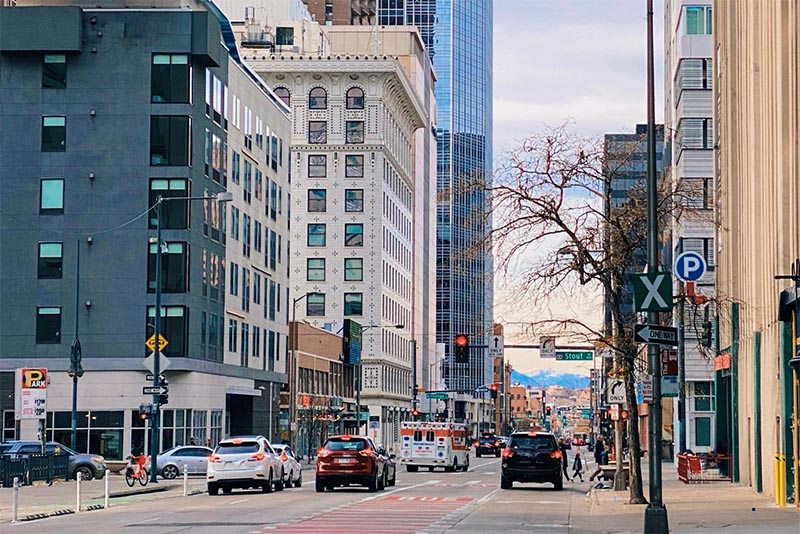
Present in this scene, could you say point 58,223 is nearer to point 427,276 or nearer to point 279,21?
point 279,21

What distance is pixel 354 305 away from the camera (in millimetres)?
116250

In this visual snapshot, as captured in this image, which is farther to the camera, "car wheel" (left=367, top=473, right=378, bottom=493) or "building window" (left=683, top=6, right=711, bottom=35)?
"building window" (left=683, top=6, right=711, bottom=35)

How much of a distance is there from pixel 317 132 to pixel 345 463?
80.1 meters

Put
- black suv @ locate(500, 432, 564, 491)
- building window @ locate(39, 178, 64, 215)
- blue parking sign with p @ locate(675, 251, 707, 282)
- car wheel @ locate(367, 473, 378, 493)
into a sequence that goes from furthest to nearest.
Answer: building window @ locate(39, 178, 64, 215), black suv @ locate(500, 432, 564, 491), car wheel @ locate(367, 473, 378, 493), blue parking sign with p @ locate(675, 251, 707, 282)

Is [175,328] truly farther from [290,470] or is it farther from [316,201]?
[316,201]

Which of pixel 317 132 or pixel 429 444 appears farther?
pixel 317 132

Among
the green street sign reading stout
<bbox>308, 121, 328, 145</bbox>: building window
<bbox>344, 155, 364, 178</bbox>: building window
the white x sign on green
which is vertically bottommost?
the green street sign reading stout

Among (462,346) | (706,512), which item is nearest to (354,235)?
(462,346)

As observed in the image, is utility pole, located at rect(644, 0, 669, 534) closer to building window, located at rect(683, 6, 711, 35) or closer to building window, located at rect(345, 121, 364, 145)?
building window, located at rect(683, 6, 711, 35)

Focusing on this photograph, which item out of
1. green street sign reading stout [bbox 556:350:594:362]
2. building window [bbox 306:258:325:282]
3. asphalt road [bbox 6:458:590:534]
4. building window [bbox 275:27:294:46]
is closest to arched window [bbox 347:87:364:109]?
building window [bbox 275:27:294:46]

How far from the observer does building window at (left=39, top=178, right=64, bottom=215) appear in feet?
213

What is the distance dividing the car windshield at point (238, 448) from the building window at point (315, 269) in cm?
7777

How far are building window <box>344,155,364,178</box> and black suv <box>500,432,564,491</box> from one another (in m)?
73.6

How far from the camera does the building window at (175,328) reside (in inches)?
2564
